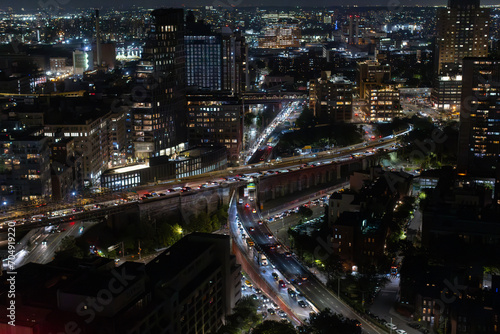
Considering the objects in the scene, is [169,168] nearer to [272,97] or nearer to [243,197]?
[243,197]

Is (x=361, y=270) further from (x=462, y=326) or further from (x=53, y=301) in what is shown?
(x=53, y=301)

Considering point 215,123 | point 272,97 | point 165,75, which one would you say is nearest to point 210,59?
point 272,97

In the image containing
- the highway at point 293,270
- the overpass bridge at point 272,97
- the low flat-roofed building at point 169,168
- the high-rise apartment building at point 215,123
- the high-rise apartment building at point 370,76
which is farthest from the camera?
the overpass bridge at point 272,97

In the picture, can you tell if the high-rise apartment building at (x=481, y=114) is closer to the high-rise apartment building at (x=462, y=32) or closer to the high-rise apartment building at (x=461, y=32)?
the high-rise apartment building at (x=461, y=32)

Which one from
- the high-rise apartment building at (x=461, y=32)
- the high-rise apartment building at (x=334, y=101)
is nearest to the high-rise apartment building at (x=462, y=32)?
the high-rise apartment building at (x=461, y=32)

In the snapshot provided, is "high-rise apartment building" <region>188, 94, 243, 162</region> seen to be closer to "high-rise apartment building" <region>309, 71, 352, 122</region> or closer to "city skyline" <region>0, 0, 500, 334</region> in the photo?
"city skyline" <region>0, 0, 500, 334</region>

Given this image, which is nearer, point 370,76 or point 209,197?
point 209,197
